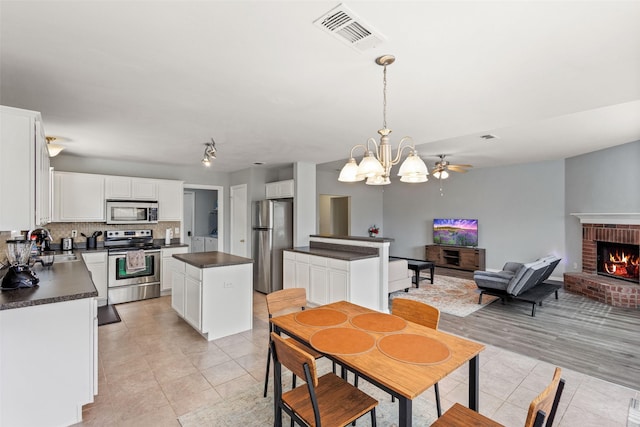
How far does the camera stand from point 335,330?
1985 millimetres

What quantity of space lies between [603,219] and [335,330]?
6.14 meters

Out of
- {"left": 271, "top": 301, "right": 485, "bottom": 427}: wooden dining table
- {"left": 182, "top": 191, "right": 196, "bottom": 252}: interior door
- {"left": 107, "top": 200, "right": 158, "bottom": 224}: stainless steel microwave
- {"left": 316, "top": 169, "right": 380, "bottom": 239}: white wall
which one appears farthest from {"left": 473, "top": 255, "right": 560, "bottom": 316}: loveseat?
{"left": 182, "top": 191, "right": 196, "bottom": 252}: interior door

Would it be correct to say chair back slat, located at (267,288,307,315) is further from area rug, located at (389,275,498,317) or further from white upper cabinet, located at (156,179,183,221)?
white upper cabinet, located at (156,179,183,221)

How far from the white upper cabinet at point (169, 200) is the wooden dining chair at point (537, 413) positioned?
554 cm

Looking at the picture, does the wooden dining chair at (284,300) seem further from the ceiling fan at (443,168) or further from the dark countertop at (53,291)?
the ceiling fan at (443,168)

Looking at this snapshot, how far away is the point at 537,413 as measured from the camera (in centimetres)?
110

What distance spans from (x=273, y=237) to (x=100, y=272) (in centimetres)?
273

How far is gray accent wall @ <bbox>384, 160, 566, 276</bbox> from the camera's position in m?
6.53

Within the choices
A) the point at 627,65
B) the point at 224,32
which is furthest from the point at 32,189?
the point at 627,65

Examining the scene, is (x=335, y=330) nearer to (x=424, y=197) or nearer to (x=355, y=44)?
(x=355, y=44)

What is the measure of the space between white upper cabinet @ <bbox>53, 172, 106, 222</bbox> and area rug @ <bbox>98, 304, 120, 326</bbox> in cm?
147

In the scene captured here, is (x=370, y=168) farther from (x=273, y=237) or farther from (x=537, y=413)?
(x=273, y=237)

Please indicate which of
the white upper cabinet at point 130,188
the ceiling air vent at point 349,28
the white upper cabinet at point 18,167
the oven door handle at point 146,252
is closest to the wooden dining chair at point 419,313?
the ceiling air vent at point 349,28

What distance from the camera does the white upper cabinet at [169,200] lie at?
5652 mm
